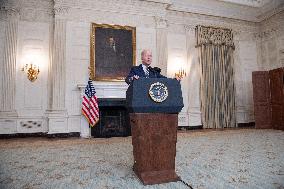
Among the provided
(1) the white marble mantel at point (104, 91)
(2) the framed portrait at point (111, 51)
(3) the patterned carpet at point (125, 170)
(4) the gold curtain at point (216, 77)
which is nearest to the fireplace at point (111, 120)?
(1) the white marble mantel at point (104, 91)

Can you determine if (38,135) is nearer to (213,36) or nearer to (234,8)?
(213,36)

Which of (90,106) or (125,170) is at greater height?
(90,106)

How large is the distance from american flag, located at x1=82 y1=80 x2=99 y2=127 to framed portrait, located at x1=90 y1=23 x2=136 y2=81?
2.00ft

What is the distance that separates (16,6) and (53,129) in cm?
380

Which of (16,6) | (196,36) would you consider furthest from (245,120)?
(16,6)

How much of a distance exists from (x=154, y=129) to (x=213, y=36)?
6.98 meters

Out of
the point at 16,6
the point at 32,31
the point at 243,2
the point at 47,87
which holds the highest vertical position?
the point at 243,2

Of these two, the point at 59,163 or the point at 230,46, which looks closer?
the point at 59,163

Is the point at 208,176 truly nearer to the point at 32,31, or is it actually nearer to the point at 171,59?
the point at 171,59

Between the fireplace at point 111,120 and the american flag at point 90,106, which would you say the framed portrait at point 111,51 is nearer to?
the american flag at point 90,106

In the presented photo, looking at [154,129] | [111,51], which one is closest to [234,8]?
[111,51]

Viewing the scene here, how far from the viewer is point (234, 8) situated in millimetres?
8344

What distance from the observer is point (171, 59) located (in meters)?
7.59

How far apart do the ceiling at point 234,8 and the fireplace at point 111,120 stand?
394 centimetres
